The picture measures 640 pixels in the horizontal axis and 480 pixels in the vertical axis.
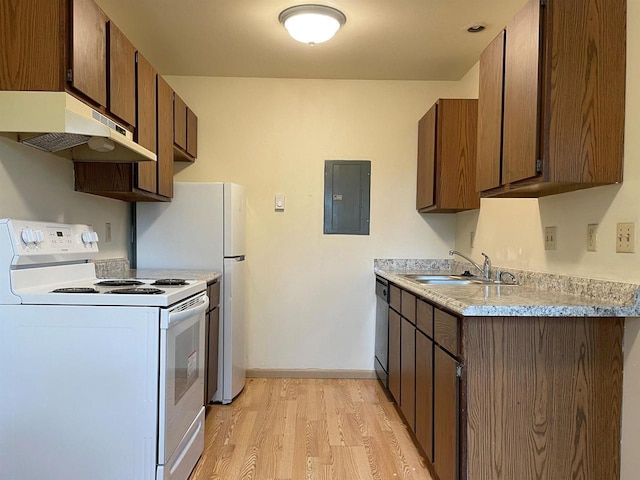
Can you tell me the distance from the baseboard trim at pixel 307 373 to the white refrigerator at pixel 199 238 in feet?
1.85

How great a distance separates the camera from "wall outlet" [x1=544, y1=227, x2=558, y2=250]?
213cm

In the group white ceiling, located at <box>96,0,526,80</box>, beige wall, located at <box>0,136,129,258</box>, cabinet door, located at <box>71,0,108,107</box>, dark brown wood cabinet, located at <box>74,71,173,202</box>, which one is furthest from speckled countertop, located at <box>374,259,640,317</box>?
beige wall, located at <box>0,136,129,258</box>

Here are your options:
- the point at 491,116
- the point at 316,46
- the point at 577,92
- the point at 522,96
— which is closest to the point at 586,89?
the point at 577,92

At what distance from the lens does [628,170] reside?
1.64 m

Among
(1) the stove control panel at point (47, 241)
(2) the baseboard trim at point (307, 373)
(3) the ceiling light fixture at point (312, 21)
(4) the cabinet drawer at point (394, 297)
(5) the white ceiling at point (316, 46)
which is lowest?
(2) the baseboard trim at point (307, 373)

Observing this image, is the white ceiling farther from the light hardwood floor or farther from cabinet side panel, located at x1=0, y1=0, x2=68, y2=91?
the light hardwood floor

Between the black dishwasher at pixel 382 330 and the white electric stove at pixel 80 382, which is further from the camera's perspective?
the black dishwasher at pixel 382 330

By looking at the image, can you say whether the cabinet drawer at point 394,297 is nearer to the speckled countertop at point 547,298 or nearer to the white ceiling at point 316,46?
the speckled countertop at point 547,298

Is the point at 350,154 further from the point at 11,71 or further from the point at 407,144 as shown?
the point at 11,71

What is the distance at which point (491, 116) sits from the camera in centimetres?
211

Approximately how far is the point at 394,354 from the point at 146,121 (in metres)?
2.09

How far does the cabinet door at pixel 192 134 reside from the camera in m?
3.33

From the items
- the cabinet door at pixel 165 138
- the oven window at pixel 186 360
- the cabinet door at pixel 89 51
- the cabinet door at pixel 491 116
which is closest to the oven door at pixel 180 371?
the oven window at pixel 186 360

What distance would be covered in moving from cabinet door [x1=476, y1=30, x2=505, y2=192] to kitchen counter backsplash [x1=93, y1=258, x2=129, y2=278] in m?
2.15
